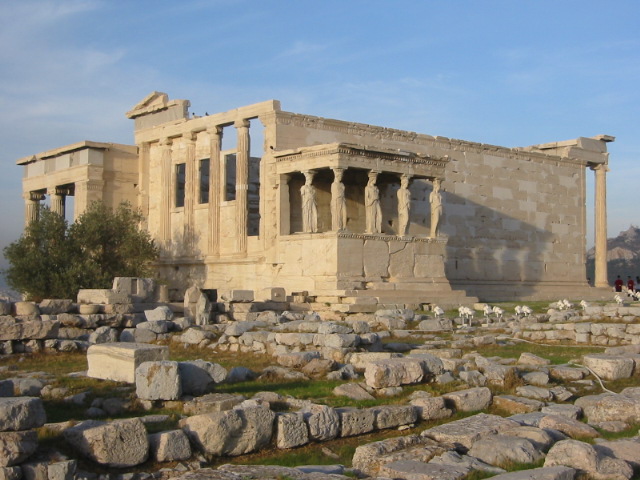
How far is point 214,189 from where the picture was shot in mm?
26312

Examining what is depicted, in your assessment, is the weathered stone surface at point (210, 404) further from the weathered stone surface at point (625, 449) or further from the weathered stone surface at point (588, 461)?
the weathered stone surface at point (625, 449)

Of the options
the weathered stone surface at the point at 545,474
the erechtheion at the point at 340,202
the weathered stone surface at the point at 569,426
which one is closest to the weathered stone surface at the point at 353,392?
the weathered stone surface at the point at 569,426

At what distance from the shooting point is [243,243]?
25.1 m

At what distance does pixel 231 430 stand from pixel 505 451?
221 centimetres

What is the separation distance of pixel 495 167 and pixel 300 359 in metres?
20.0

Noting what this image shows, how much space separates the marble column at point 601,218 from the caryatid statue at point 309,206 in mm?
14804

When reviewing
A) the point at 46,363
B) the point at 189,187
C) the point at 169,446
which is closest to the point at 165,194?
the point at 189,187

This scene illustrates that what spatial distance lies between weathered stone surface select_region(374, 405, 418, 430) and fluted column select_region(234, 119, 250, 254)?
55.5ft

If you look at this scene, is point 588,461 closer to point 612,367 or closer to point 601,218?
point 612,367

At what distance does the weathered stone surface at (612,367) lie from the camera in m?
10.9

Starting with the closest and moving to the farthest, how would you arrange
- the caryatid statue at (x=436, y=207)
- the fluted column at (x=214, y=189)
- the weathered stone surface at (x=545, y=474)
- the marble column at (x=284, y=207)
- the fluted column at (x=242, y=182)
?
the weathered stone surface at (x=545, y=474) → the marble column at (x=284, y=207) → the caryatid statue at (x=436, y=207) → the fluted column at (x=242, y=182) → the fluted column at (x=214, y=189)

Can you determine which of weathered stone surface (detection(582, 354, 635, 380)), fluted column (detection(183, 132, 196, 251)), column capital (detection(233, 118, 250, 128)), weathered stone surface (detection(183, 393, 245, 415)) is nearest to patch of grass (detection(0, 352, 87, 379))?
weathered stone surface (detection(183, 393, 245, 415))

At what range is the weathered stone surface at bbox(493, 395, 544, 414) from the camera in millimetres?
9047

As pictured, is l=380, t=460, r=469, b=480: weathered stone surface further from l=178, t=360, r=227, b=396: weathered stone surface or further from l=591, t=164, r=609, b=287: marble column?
l=591, t=164, r=609, b=287: marble column
